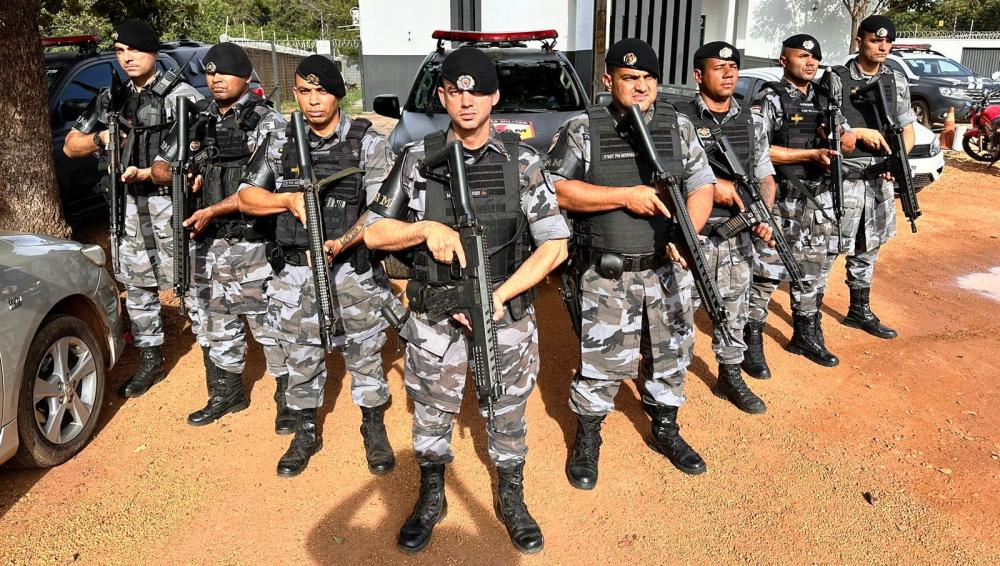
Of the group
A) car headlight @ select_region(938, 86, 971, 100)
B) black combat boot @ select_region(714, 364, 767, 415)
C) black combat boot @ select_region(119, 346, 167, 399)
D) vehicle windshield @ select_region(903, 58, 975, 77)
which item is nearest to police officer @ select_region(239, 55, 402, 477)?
black combat boot @ select_region(119, 346, 167, 399)

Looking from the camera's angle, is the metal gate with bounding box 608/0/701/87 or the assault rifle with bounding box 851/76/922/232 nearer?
the assault rifle with bounding box 851/76/922/232

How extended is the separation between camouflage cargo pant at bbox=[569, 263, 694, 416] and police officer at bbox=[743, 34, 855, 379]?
1.35 meters

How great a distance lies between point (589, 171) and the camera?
9.82ft

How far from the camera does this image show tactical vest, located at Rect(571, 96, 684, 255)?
2945mm

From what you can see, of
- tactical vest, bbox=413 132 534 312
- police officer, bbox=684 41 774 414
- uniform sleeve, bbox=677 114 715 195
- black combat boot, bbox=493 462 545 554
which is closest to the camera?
tactical vest, bbox=413 132 534 312

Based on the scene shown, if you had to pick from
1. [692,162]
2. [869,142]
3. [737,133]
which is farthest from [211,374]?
[869,142]

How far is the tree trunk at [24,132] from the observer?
5055 millimetres

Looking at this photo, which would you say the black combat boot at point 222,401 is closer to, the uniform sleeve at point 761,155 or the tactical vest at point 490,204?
the tactical vest at point 490,204

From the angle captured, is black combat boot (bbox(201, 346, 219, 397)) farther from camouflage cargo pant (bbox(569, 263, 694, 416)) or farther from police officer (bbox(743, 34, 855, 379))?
police officer (bbox(743, 34, 855, 379))

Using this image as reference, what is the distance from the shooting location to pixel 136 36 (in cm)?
386

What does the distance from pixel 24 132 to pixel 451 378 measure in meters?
4.67

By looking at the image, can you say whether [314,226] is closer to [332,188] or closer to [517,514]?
[332,188]

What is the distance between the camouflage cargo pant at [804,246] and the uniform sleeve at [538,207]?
Answer: 92.2 inches

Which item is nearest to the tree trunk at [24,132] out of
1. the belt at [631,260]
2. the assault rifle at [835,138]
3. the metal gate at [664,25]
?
the belt at [631,260]
